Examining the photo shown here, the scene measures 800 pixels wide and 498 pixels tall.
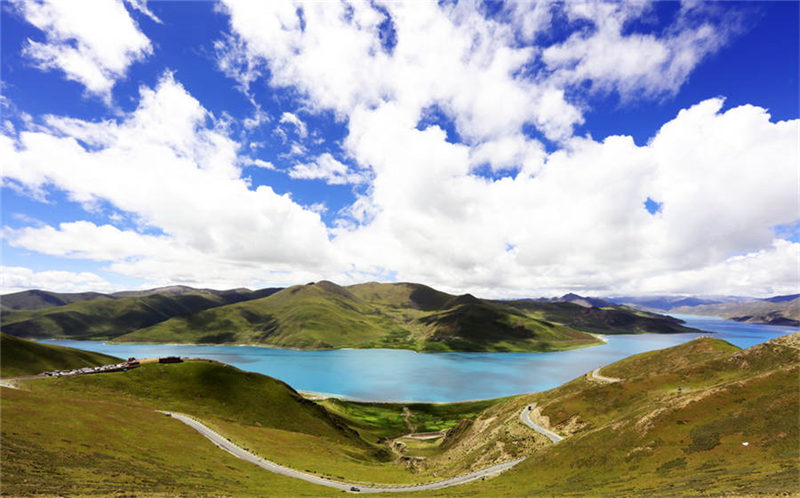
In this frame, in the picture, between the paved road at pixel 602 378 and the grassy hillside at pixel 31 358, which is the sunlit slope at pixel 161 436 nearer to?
the grassy hillside at pixel 31 358

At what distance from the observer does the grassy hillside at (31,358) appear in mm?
123812

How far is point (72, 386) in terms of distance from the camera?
90.1 metres

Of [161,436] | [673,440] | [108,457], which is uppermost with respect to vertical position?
[673,440]

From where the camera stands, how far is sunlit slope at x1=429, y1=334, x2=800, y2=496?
39438 mm

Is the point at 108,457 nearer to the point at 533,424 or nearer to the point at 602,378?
the point at 533,424

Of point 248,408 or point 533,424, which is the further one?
point 248,408

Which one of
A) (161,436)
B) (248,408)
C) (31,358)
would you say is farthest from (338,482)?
(31,358)

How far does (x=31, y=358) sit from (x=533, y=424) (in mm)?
198223

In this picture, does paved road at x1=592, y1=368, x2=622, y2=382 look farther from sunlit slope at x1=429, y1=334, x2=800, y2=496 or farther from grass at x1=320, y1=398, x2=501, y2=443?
grass at x1=320, y1=398, x2=501, y2=443

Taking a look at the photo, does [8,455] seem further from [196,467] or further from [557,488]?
[557,488]

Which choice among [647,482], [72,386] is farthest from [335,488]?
[72,386]

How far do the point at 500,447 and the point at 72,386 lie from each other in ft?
388

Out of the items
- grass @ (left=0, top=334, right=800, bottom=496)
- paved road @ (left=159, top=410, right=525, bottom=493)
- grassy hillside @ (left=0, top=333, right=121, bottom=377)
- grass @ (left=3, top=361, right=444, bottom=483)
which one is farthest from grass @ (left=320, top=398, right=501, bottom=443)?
grassy hillside @ (left=0, top=333, right=121, bottom=377)

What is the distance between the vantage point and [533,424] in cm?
8712
